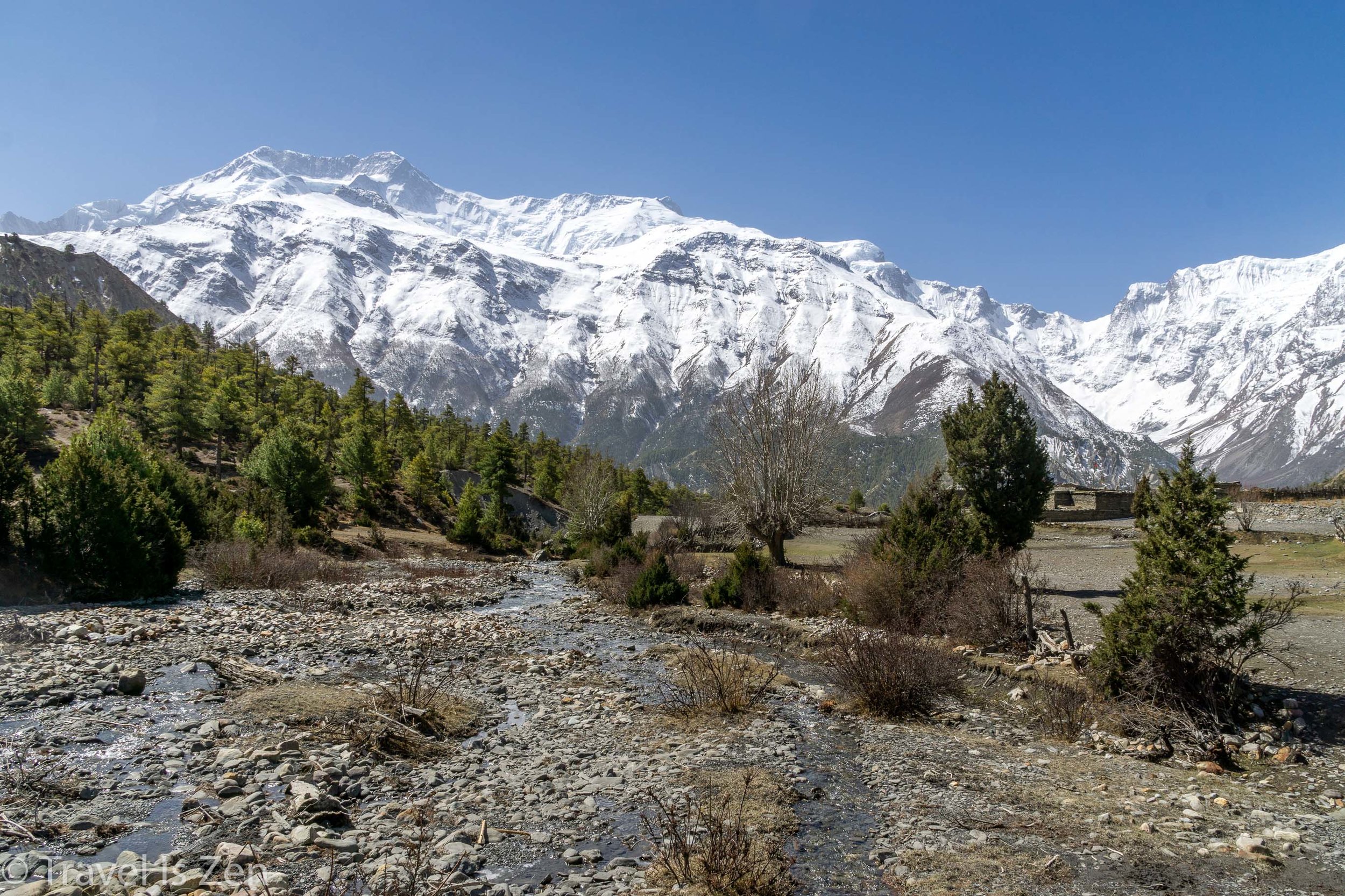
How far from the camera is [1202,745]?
11516mm

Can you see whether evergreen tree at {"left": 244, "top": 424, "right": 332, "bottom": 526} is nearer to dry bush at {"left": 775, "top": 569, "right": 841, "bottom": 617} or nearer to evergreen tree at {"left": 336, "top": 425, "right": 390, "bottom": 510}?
evergreen tree at {"left": 336, "top": 425, "right": 390, "bottom": 510}

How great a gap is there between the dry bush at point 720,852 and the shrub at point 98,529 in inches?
887

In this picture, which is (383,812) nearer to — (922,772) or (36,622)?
(922,772)

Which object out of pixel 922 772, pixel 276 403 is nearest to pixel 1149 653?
pixel 922 772

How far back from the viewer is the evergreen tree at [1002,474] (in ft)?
85.6

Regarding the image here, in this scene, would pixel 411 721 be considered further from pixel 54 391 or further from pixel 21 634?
pixel 54 391

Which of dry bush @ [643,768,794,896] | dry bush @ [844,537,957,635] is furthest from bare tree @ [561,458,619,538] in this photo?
dry bush @ [643,768,794,896]

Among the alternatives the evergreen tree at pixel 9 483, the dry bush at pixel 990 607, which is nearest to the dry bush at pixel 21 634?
the evergreen tree at pixel 9 483

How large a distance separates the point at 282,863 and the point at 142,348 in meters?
84.9

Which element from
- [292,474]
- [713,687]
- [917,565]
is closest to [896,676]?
[713,687]

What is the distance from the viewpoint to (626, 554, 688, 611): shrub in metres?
31.0

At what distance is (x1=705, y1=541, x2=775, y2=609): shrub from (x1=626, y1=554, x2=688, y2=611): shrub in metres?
1.63

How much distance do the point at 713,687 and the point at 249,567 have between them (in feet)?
77.1

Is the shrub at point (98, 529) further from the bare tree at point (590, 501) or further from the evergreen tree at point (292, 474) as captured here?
the bare tree at point (590, 501)
